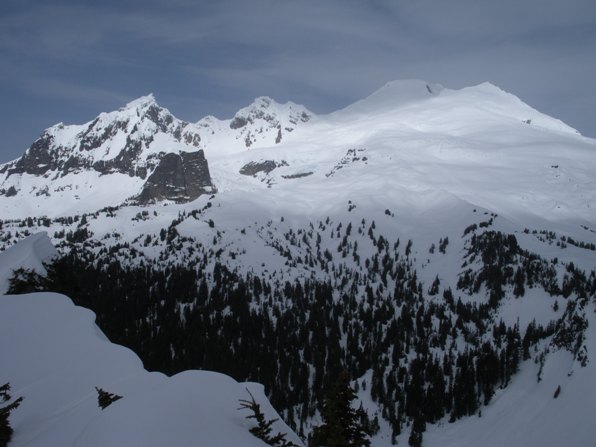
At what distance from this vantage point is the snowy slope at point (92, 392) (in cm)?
1523

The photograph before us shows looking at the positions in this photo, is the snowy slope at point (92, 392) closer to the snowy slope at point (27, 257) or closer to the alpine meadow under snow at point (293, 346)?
the alpine meadow under snow at point (293, 346)

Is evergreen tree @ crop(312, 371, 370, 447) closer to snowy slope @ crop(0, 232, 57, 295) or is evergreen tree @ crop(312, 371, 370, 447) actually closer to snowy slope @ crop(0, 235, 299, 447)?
snowy slope @ crop(0, 235, 299, 447)

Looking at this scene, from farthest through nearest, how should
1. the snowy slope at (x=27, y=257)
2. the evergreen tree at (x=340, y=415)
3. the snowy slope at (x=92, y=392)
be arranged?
the snowy slope at (x=27, y=257) < the evergreen tree at (x=340, y=415) < the snowy slope at (x=92, y=392)

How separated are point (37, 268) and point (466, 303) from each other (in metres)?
151

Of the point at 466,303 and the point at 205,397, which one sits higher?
the point at 205,397

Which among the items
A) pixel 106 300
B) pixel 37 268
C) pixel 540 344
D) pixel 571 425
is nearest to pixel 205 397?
pixel 37 268

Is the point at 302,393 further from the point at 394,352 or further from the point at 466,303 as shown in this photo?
the point at 466,303

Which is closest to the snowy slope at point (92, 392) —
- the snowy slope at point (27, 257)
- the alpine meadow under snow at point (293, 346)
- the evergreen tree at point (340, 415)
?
the alpine meadow under snow at point (293, 346)

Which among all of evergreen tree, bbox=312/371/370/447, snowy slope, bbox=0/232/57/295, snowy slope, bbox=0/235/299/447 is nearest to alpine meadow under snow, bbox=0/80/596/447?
snowy slope, bbox=0/235/299/447

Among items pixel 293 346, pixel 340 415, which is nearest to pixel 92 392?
pixel 340 415

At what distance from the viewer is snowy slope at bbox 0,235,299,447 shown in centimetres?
1523

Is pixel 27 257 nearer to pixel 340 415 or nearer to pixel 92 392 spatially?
pixel 92 392

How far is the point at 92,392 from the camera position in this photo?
21.4 m

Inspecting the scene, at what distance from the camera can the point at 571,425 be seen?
6988cm
